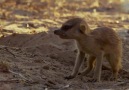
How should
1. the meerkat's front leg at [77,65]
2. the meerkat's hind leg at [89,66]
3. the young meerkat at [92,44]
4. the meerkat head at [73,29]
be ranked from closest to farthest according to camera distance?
the meerkat head at [73,29] → the young meerkat at [92,44] → the meerkat's front leg at [77,65] → the meerkat's hind leg at [89,66]

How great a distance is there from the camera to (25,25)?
13.3m

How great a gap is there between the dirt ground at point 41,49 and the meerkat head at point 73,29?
2.50ft

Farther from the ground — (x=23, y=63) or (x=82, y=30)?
(x=82, y=30)

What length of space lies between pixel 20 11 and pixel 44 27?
12.8 ft

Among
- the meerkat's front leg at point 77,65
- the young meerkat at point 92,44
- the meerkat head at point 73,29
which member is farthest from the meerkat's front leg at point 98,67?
the meerkat head at point 73,29

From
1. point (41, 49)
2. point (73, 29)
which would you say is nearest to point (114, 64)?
point (73, 29)

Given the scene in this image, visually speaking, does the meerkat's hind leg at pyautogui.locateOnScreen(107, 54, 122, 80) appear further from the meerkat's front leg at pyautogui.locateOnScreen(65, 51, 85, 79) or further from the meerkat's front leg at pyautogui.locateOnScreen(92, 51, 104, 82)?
the meerkat's front leg at pyautogui.locateOnScreen(65, 51, 85, 79)

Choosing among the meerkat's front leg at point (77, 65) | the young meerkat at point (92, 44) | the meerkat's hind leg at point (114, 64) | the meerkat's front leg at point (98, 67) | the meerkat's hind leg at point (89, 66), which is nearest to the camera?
the young meerkat at point (92, 44)

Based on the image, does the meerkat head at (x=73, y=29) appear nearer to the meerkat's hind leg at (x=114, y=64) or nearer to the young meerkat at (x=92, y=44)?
the young meerkat at (x=92, y=44)

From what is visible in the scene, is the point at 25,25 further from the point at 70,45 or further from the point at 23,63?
the point at 23,63

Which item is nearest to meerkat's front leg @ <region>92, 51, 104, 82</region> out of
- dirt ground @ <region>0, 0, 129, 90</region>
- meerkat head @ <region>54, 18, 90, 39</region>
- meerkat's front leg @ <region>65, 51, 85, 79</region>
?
dirt ground @ <region>0, 0, 129, 90</region>

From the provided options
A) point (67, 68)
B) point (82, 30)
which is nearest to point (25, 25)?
point (67, 68)

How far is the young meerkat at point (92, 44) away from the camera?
7.82 metres

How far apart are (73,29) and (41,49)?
6.52ft
